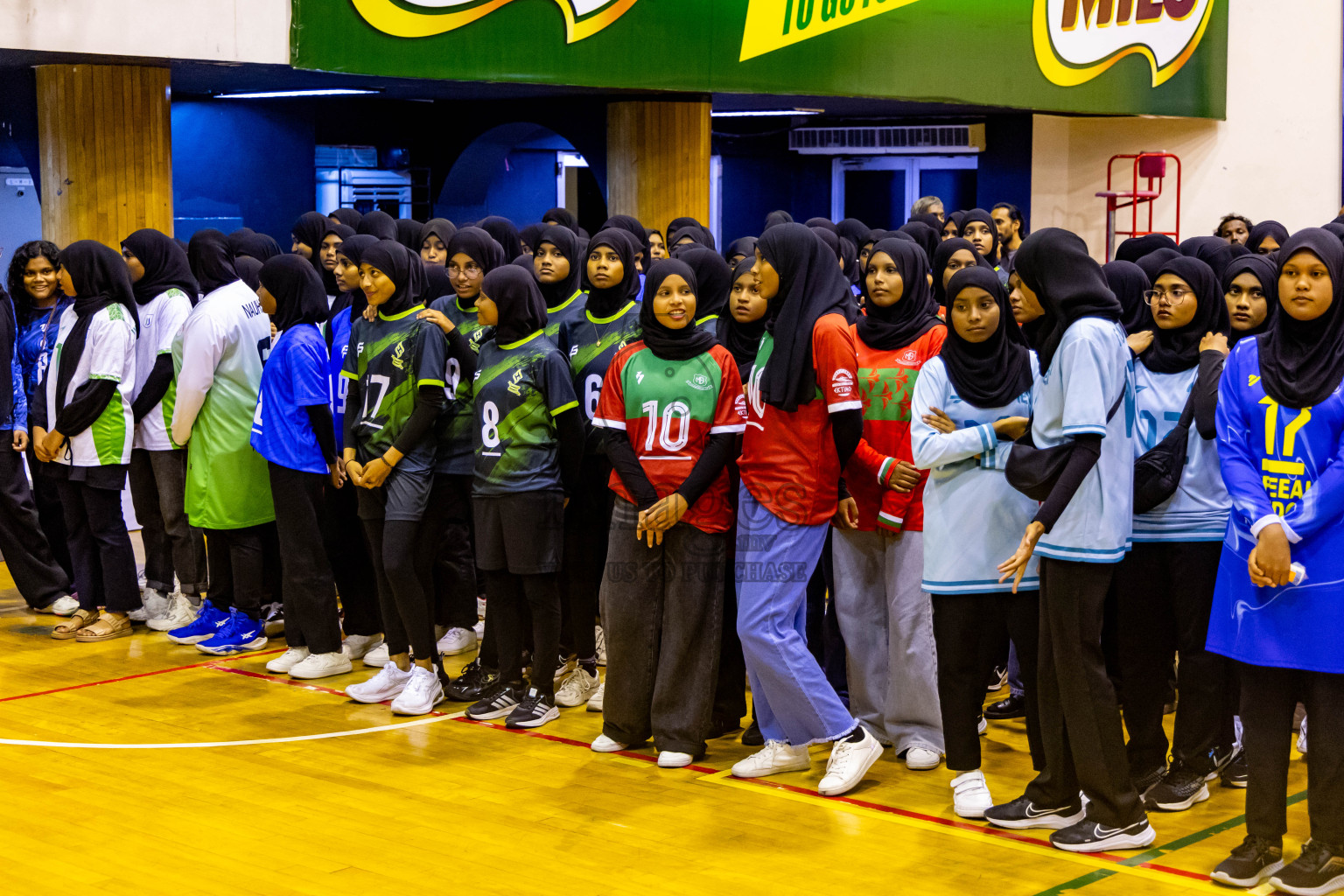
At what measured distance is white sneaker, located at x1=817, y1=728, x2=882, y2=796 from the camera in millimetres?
5211

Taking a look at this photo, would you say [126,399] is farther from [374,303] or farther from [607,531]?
[607,531]

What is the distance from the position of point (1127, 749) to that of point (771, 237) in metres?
2.17

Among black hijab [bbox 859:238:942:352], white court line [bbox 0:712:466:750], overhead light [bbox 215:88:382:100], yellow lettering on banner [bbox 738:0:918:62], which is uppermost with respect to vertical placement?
yellow lettering on banner [bbox 738:0:918:62]

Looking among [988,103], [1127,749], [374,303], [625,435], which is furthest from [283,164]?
[1127,749]

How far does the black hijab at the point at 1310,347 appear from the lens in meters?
4.27

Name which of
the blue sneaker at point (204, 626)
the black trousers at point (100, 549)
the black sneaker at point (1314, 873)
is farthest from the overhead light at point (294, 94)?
the black sneaker at point (1314, 873)

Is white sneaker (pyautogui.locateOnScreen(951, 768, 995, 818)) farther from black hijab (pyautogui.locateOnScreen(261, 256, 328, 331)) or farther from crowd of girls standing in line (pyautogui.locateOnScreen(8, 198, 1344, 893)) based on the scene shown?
black hijab (pyautogui.locateOnScreen(261, 256, 328, 331))

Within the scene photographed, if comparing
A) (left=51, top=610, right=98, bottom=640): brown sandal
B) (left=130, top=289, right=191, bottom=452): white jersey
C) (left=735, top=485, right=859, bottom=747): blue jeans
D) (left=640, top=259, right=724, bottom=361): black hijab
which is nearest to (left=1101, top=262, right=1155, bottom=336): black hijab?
(left=735, top=485, right=859, bottom=747): blue jeans

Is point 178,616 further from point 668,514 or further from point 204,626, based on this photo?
point 668,514

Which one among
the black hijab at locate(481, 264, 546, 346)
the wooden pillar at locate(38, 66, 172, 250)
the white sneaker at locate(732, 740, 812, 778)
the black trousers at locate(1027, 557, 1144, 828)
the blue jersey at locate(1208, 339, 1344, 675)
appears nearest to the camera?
the blue jersey at locate(1208, 339, 1344, 675)

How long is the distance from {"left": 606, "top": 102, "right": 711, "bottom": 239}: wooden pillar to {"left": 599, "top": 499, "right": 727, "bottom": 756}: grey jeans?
7.48 meters

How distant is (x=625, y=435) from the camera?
18.2 feet

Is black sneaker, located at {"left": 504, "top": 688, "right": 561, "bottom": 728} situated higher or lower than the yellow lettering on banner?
lower

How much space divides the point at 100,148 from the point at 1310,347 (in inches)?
307
